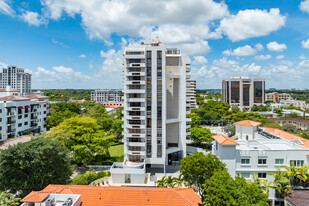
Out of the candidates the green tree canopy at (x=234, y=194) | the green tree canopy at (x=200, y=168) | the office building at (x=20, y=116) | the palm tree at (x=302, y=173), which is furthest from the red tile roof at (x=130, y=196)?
the office building at (x=20, y=116)

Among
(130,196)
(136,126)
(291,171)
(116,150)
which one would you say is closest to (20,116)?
(116,150)

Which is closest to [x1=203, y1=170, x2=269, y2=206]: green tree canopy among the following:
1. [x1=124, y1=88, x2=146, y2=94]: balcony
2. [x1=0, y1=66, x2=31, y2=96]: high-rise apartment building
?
[x1=124, y1=88, x2=146, y2=94]: balcony

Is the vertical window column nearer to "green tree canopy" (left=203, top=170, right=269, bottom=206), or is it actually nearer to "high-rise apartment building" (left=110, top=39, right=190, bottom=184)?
"high-rise apartment building" (left=110, top=39, right=190, bottom=184)

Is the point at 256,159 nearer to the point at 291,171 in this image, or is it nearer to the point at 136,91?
the point at 291,171

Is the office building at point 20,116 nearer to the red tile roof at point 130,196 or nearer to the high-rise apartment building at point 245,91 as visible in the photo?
the red tile roof at point 130,196

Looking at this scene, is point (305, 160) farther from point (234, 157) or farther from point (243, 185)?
point (243, 185)
